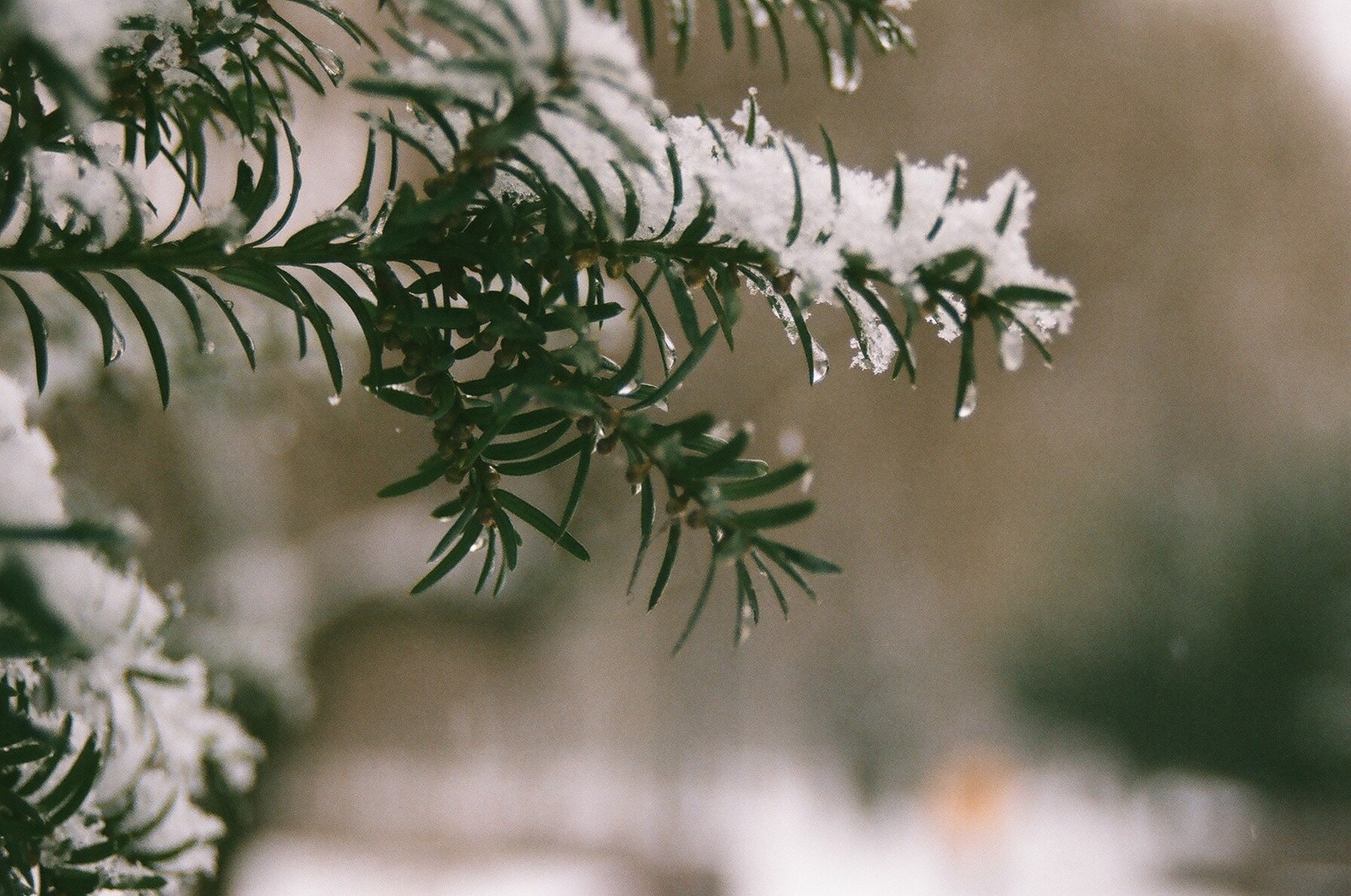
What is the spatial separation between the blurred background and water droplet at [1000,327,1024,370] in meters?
2.86

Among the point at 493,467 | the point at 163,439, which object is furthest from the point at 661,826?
the point at 493,467

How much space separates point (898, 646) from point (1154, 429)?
5.86ft

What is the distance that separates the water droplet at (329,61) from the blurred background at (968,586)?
106 inches

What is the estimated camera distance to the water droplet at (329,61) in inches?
13.6

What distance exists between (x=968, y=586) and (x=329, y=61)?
504cm

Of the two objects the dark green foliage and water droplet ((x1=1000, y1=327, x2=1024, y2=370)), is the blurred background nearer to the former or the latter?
the dark green foliage

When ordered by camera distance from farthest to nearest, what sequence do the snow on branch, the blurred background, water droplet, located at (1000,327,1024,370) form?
the blurred background → water droplet, located at (1000,327,1024,370) → the snow on branch

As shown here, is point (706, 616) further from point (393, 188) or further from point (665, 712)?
point (393, 188)

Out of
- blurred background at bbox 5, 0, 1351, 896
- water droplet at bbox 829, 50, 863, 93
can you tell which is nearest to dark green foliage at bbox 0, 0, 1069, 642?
water droplet at bbox 829, 50, 863, 93

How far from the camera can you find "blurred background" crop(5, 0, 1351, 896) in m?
3.23

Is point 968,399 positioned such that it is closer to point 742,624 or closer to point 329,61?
point 742,624

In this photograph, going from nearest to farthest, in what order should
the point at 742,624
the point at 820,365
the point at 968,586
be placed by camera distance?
the point at 742,624 → the point at 820,365 → the point at 968,586

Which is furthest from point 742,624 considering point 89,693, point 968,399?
point 89,693

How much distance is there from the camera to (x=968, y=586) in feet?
16.3
